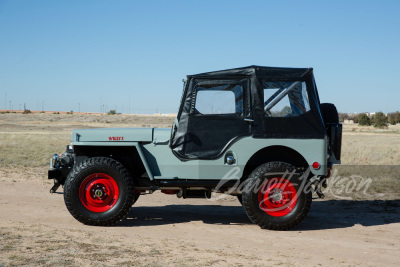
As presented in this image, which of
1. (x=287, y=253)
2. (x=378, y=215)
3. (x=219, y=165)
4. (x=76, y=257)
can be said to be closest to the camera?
(x=76, y=257)

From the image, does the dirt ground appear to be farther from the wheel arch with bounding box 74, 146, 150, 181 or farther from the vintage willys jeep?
the wheel arch with bounding box 74, 146, 150, 181

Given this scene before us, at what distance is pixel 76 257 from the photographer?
5957mm

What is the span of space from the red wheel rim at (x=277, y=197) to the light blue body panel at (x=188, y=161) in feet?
1.62

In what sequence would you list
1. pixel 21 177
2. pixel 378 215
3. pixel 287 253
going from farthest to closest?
1. pixel 21 177
2. pixel 378 215
3. pixel 287 253

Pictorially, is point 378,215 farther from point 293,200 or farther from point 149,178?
point 149,178

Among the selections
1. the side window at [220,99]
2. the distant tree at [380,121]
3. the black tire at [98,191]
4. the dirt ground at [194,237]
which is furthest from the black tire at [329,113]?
the distant tree at [380,121]

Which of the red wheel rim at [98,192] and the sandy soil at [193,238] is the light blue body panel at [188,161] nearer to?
the red wheel rim at [98,192]

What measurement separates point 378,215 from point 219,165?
403 cm

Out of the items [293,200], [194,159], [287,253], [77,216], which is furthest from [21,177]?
[287,253]

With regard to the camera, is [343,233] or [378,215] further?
[378,215]

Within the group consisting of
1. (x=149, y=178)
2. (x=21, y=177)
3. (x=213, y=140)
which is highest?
(x=213, y=140)

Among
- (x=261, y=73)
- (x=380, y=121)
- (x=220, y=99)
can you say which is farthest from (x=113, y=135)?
(x=380, y=121)

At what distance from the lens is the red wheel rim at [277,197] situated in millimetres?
7891

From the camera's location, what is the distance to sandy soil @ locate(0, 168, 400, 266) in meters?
5.97
